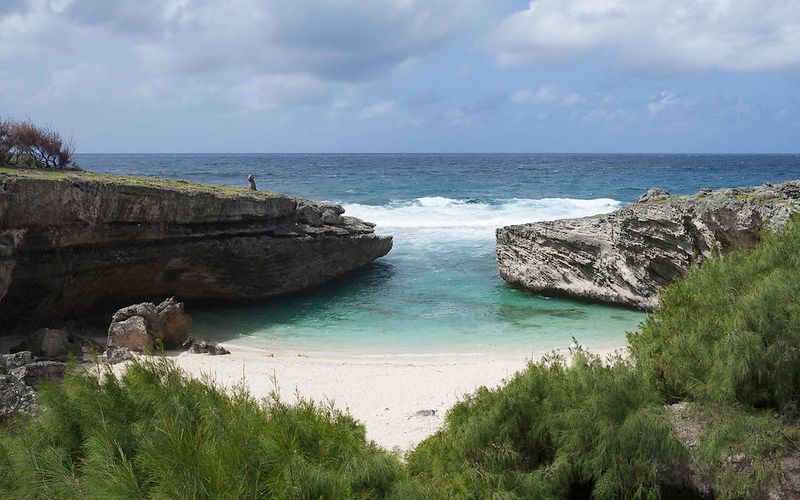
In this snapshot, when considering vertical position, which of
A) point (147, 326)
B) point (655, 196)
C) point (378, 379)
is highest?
point (655, 196)

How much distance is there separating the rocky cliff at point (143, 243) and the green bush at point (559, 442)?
14438mm

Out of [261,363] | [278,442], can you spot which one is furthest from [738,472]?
[261,363]

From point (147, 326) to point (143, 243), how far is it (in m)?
4.16

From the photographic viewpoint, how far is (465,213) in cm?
4875

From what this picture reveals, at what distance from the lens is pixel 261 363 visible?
619 inches

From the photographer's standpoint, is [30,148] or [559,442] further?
[30,148]

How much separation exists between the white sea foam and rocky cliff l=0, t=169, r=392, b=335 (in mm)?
15755

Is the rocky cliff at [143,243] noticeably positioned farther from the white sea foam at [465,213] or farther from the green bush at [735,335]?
the green bush at [735,335]

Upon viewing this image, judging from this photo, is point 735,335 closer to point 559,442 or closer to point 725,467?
point 725,467

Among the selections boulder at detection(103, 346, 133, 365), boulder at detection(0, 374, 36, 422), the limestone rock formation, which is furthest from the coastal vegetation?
boulder at detection(103, 346, 133, 365)

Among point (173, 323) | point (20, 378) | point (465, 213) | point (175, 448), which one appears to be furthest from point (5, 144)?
point (465, 213)

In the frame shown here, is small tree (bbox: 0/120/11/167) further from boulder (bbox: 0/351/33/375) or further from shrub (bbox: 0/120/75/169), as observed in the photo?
boulder (bbox: 0/351/33/375)

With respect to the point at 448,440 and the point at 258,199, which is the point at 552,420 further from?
the point at 258,199

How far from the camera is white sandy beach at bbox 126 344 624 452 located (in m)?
11.7
